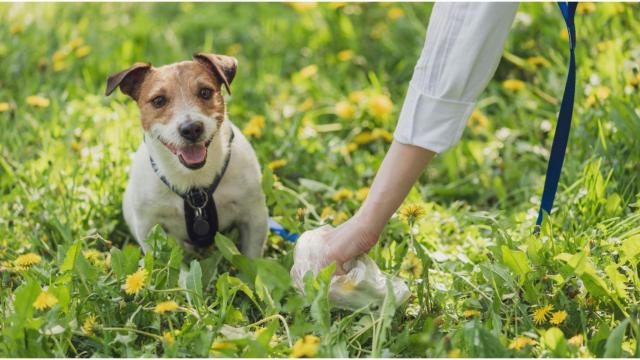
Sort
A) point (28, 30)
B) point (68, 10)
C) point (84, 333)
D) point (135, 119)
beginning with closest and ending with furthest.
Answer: point (84, 333), point (135, 119), point (28, 30), point (68, 10)

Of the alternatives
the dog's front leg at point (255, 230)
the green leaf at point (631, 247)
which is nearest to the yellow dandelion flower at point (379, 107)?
the dog's front leg at point (255, 230)

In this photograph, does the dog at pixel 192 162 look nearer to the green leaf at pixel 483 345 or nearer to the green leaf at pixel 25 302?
the green leaf at pixel 25 302

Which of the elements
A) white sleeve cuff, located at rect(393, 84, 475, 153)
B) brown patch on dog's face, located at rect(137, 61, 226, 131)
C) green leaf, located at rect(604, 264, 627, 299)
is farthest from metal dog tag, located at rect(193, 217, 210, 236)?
green leaf, located at rect(604, 264, 627, 299)

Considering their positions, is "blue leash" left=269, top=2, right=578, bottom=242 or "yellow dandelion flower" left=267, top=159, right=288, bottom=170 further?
"yellow dandelion flower" left=267, top=159, right=288, bottom=170

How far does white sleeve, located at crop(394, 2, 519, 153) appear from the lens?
6.54ft

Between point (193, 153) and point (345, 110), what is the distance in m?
1.36

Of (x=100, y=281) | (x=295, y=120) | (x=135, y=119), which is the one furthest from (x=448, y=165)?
(x=100, y=281)

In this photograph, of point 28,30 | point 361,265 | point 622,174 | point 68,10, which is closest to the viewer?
point 361,265

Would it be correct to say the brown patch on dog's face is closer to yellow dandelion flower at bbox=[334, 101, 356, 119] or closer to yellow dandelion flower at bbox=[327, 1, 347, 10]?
yellow dandelion flower at bbox=[334, 101, 356, 119]

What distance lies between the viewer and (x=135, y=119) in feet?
13.1

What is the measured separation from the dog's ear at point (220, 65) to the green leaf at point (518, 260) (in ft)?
3.70

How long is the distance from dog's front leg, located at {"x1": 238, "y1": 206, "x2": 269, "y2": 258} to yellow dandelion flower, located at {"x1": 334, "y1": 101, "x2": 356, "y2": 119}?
1100 mm

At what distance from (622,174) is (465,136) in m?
1.07

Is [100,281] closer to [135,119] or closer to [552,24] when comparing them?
[135,119]
